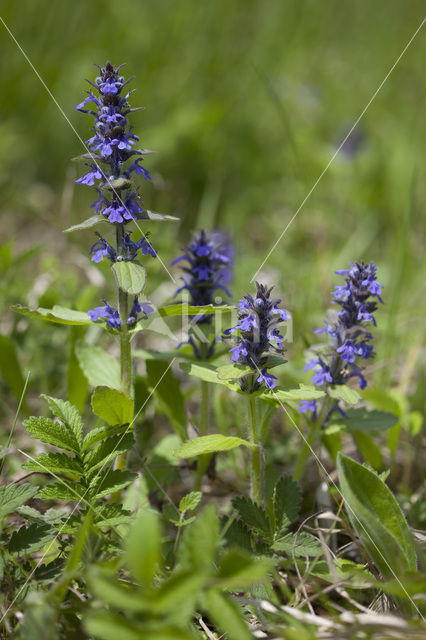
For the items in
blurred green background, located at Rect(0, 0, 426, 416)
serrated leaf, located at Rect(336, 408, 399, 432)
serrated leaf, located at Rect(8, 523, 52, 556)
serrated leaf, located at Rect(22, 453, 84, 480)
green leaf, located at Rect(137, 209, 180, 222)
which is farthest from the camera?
blurred green background, located at Rect(0, 0, 426, 416)

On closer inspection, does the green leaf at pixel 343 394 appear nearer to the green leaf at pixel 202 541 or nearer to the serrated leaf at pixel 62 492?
the green leaf at pixel 202 541

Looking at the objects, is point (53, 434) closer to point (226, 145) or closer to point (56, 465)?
point (56, 465)

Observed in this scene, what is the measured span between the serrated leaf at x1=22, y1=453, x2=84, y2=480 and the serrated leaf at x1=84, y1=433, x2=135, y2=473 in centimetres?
4

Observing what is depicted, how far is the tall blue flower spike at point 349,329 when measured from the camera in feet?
7.48

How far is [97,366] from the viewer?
2598mm

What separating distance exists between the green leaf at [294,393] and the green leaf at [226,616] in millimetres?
790

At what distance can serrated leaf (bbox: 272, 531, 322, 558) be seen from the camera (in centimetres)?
198

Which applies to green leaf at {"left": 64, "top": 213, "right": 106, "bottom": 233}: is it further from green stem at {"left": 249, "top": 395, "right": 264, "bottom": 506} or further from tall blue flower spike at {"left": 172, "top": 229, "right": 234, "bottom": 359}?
green stem at {"left": 249, "top": 395, "right": 264, "bottom": 506}

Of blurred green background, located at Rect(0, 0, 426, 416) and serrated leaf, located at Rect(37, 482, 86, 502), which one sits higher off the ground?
blurred green background, located at Rect(0, 0, 426, 416)

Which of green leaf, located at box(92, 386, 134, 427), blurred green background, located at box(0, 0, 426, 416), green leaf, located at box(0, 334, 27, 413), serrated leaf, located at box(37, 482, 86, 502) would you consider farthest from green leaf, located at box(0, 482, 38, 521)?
blurred green background, located at box(0, 0, 426, 416)

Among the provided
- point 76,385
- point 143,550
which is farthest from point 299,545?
point 76,385

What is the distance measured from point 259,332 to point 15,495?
1.04 metres

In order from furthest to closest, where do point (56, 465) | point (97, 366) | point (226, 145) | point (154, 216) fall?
point (226, 145), point (97, 366), point (154, 216), point (56, 465)

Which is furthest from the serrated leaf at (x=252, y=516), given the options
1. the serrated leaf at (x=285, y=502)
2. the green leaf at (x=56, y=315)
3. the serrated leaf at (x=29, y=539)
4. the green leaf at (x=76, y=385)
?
the green leaf at (x=76, y=385)
